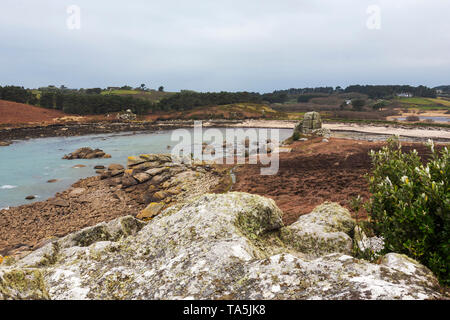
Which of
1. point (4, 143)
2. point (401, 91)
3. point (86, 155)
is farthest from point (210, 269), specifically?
point (401, 91)

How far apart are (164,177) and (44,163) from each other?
23863mm

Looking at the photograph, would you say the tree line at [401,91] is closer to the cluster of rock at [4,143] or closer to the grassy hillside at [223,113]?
the grassy hillside at [223,113]

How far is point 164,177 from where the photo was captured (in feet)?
93.0

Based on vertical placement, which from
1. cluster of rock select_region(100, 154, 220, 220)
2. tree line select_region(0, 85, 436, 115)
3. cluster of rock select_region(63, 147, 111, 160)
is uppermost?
tree line select_region(0, 85, 436, 115)

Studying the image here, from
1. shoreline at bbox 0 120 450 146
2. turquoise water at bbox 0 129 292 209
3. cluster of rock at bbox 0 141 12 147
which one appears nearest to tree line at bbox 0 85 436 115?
shoreline at bbox 0 120 450 146

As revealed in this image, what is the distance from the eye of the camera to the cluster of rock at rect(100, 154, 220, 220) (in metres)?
23.8

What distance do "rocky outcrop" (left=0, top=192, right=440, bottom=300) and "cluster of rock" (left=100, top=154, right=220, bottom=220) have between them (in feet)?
45.2

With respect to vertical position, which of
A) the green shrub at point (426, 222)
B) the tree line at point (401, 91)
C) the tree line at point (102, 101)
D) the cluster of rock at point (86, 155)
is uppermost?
the tree line at point (401, 91)

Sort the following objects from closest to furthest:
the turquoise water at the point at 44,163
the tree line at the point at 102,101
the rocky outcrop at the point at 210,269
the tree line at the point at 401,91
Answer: the rocky outcrop at the point at 210,269 < the turquoise water at the point at 44,163 < the tree line at the point at 102,101 < the tree line at the point at 401,91

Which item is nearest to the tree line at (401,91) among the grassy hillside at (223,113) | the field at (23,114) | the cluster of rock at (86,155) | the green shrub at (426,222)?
the grassy hillside at (223,113)

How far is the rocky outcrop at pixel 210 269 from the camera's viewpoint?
288 centimetres

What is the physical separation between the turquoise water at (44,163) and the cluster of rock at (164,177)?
5.92 m

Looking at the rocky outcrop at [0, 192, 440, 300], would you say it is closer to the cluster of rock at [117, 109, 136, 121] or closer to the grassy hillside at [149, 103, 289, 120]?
the cluster of rock at [117, 109, 136, 121]
